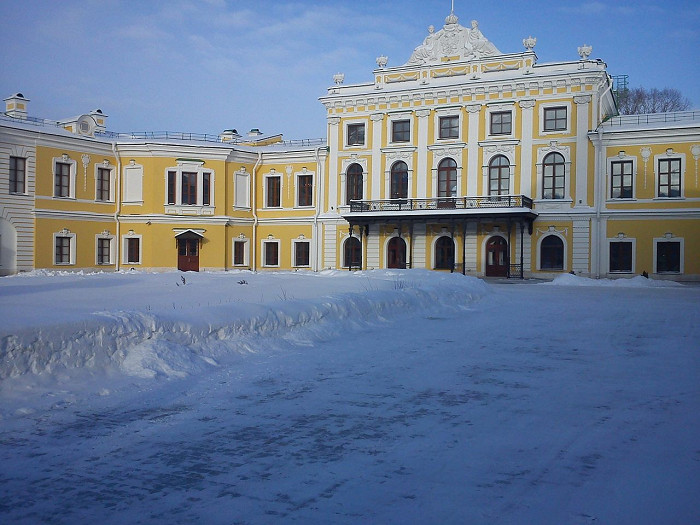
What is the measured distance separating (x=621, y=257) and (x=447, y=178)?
32.1ft

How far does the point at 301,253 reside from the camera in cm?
3756

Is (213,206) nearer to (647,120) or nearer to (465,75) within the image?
(465,75)

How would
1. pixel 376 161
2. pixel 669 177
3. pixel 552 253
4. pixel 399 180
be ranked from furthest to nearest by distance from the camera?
pixel 376 161 < pixel 399 180 < pixel 552 253 < pixel 669 177

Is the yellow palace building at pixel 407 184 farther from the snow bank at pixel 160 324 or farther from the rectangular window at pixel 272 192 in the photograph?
the snow bank at pixel 160 324

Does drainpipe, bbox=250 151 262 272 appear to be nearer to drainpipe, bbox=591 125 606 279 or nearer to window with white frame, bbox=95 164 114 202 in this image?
window with white frame, bbox=95 164 114 202

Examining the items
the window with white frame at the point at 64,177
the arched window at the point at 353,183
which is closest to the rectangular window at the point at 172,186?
the window with white frame at the point at 64,177

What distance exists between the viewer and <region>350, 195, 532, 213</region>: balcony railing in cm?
3125

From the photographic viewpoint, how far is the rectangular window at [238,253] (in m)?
37.3

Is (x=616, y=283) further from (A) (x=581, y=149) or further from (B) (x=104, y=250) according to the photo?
(B) (x=104, y=250)

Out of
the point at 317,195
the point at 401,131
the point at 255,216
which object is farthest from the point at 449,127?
the point at 255,216

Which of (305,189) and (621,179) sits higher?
(305,189)

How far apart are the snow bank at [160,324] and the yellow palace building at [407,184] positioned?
804 inches

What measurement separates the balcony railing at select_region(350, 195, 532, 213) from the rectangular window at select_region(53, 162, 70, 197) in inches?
594

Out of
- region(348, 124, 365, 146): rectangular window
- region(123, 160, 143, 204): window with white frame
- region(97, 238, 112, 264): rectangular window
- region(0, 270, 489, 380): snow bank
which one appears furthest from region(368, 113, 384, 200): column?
region(0, 270, 489, 380): snow bank
